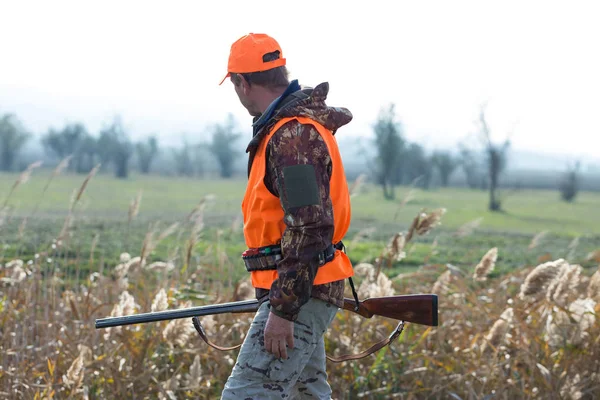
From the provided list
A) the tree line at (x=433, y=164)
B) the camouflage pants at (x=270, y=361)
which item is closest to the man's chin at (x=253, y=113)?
the camouflage pants at (x=270, y=361)

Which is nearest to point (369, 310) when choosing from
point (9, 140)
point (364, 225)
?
point (364, 225)

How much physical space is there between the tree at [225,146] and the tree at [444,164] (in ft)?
69.6

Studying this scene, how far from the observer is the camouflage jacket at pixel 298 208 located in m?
2.82

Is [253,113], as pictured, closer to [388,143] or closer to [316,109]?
[316,109]

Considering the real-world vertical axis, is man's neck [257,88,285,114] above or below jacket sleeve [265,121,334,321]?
above

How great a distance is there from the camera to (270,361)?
9.79ft

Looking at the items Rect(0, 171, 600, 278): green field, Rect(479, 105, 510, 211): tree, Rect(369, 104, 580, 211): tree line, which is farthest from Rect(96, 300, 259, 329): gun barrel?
Rect(479, 105, 510, 211): tree

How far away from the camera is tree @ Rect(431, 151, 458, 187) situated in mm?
75438

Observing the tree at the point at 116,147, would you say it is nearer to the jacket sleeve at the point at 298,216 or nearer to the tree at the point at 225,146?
the tree at the point at 225,146

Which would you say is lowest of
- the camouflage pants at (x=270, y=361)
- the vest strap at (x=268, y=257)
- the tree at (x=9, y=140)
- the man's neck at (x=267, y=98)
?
the camouflage pants at (x=270, y=361)

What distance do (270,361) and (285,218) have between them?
592 mm

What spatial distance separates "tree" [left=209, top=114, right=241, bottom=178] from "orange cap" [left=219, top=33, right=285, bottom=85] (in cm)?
7315

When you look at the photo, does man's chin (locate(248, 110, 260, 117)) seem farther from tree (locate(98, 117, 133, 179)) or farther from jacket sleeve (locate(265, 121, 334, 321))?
tree (locate(98, 117, 133, 179))

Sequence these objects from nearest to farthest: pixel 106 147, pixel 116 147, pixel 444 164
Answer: pixel 116 147
pixel 106 147
pixel 444 164
